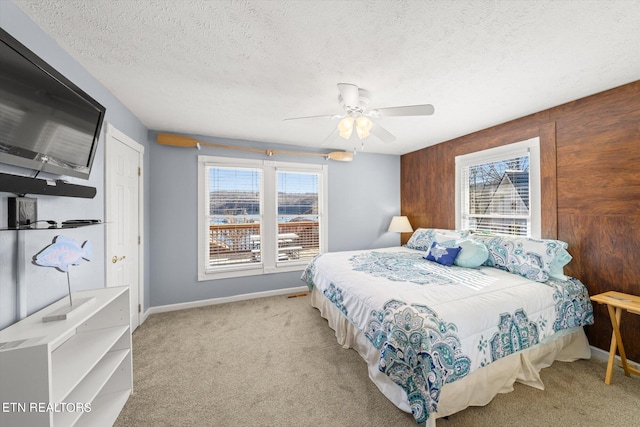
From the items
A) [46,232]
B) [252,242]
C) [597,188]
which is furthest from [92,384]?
[597,188]

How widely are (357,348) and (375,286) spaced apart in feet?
2.32

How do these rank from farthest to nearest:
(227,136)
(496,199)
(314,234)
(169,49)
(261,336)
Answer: (314,234)
(227,136)
(496,199)
(261,336)
(169,49)

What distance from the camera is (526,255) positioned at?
2359mm

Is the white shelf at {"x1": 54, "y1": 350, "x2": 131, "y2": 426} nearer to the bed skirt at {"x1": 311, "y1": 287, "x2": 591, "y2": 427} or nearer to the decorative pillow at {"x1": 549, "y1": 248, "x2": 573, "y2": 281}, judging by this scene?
the bed skirt at {"x1": 311, "y1": 287, "x2": 591, "y2": 427}

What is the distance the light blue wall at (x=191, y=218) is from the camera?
3246mm

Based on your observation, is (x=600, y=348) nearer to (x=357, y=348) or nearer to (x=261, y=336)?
(x=357, y=348)

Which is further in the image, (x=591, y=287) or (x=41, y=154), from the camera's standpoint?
(x=591, y=287)

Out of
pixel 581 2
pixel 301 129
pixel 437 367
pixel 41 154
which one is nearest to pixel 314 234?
pixel 301 129

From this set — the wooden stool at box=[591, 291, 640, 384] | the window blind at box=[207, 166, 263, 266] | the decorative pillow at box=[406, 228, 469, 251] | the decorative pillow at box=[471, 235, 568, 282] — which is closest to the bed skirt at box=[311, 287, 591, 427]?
the wooden stool at box=[591, 291, 640, 384]

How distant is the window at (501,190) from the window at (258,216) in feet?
7.29

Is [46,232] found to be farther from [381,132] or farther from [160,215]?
[381,132]

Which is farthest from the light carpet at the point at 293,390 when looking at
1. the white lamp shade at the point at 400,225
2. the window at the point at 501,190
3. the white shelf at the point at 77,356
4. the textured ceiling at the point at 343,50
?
the textured ceiling at the point at 343,50

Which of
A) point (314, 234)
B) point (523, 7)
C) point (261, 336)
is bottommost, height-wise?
point (261, 336)

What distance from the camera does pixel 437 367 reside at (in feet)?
4.42
